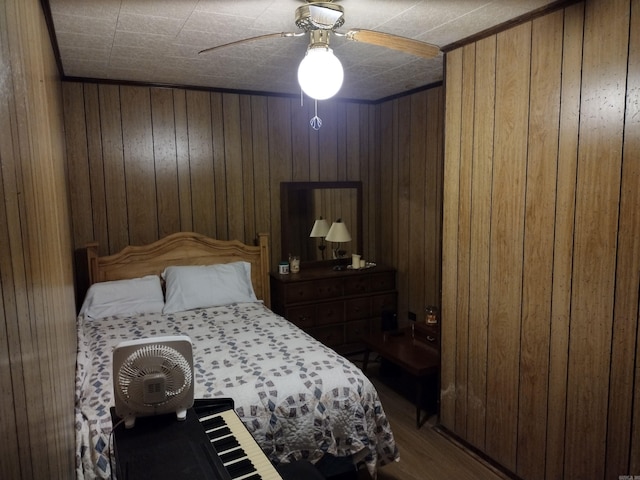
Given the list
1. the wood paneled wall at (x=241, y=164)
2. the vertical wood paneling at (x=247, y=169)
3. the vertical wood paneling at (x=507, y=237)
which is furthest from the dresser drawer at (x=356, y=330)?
the vertical wood paneling at (x=507, y=237)

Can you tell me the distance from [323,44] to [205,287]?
2.14 m

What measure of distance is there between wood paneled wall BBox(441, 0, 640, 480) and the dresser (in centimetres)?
139

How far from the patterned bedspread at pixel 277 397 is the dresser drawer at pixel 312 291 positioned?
3.63 ft

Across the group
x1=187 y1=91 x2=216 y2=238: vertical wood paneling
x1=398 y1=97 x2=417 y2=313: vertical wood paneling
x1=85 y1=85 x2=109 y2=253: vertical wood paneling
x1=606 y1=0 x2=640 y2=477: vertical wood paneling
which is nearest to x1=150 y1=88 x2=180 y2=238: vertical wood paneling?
x1=187 y1=91 x2=216 y2=238: vertical wood paneling

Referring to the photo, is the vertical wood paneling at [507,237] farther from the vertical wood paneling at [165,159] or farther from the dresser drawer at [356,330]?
the vertical wood paneling at [165,159]

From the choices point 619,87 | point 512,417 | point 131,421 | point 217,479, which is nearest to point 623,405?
point 512,417

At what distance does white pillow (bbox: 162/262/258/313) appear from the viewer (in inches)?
132

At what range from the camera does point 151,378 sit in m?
1.43

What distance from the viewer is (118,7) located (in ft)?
6.85

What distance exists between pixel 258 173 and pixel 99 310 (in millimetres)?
1734

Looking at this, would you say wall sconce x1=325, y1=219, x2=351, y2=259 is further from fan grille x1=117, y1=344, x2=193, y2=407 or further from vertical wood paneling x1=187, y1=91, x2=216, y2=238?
fan grille x1=117, y1=344, x2=193, y2=407

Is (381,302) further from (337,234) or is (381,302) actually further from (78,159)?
(78,159)

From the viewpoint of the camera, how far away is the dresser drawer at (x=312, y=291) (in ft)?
12.7

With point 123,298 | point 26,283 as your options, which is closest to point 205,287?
point 123,298
